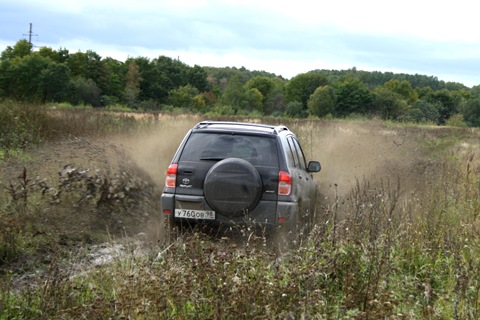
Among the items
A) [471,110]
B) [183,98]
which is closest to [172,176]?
[183,98]

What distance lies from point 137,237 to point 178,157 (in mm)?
1537

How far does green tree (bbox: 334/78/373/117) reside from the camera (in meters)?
134

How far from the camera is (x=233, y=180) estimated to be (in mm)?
8266

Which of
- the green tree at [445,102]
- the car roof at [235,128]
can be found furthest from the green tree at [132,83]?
the car roof at [235,128]

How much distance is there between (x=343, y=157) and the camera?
21.9m

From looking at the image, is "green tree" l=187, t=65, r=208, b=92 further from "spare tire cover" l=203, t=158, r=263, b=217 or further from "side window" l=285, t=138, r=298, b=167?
"spare tire cover" l=203, t=158, r=263, b=217

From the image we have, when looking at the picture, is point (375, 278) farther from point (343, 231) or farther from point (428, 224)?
point (428, 224)

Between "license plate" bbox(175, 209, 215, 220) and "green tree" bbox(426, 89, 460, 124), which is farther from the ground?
"green tree" bbox(426, 89, 460, 124)

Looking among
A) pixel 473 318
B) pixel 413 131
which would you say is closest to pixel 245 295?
pixel 473 318

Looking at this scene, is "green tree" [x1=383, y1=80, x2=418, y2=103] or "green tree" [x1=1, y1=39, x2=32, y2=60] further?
"green tree" [x1=383, y1=80, x2=418, y2=103]

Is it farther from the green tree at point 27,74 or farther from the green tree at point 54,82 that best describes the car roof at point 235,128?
the green tree at point 27,74

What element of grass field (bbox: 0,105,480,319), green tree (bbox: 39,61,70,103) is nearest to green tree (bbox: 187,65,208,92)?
green tree (bbox: 39,61,70,103)

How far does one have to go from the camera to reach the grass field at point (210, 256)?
16.6 feet

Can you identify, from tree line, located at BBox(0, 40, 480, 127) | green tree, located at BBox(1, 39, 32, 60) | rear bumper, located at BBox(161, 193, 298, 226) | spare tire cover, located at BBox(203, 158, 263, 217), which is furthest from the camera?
green tree, located at BBox(1, 39, 32, 60)
